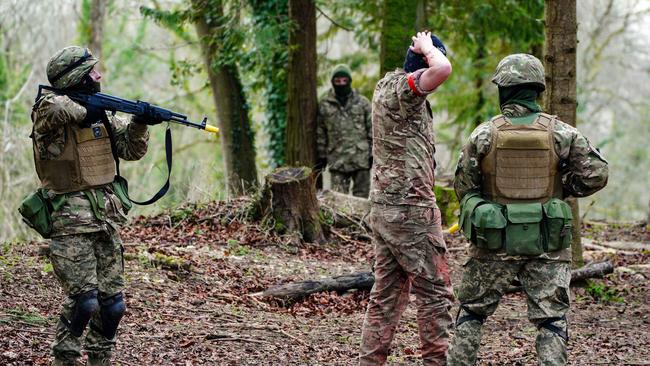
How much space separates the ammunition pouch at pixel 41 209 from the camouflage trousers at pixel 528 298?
2752 mm

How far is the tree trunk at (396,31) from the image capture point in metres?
12.0

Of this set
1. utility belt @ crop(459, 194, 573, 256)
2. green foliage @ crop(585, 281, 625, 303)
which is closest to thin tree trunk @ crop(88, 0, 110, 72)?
green foliage @ crop(585, 281, 625, 303)

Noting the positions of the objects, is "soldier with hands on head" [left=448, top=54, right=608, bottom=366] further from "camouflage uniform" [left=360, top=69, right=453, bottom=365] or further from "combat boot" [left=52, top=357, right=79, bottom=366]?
"combat boot" [left=52, top=357, right=79, bottom=366]

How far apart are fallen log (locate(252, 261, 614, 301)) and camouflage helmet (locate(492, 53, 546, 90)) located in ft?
11.8

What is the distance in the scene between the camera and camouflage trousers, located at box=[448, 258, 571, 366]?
493 centimetres

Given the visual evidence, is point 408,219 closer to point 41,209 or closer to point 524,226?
point 524,226

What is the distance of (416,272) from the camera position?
5250mm

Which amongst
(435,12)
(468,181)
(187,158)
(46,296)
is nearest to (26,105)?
(187,158)

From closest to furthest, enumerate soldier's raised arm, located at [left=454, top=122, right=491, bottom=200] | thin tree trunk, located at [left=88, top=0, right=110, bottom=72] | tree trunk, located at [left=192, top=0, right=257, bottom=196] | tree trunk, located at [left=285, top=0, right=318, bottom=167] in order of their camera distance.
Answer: soldier's raised arm, located at [left=454, top=122, right=491, bottom=200]
tree trunk, located at [left=285, top=0, right=318, bottom=167]
tree trunk, located at [left=192, top=0, right=257, bottom=196]
thin tree trunk, located at [left=88, top=0, right=110, bottom=72]

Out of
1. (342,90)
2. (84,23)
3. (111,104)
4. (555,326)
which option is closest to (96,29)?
(84,23)

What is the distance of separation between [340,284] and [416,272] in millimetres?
3161

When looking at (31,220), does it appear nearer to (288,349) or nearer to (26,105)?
(288,349)

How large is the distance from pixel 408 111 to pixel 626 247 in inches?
290

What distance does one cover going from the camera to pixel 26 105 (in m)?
22.6
